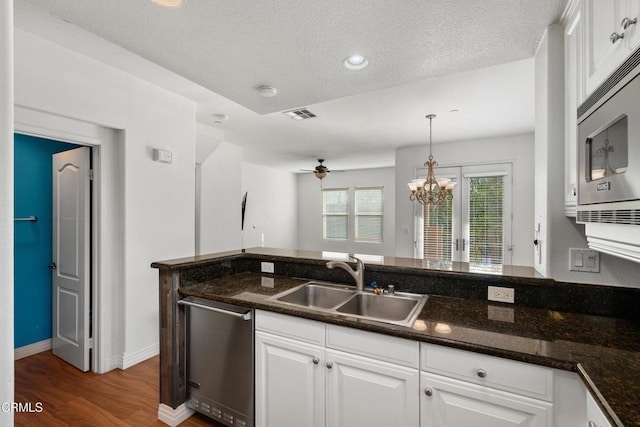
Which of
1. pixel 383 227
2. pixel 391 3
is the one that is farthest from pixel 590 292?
pixel 383 227

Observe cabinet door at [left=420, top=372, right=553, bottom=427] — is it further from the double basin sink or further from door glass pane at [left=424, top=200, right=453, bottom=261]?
door glass pane at [left=424, top=200, right=453, bottom=261]

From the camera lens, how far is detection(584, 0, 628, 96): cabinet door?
3.12ft

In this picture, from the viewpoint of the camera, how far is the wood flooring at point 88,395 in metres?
2.05

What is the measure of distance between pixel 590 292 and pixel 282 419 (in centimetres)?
178

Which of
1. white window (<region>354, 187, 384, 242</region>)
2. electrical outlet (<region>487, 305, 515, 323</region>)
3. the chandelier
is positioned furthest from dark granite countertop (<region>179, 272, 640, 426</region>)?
white window (<region>354, 187, 384, 242</region>)

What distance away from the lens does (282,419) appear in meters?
1.68

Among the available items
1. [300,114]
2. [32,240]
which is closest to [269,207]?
[300,114]

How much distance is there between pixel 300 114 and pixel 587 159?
9.91 feet

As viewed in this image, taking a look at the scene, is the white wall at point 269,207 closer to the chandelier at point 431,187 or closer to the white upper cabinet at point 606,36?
the chandelier at point 431,187

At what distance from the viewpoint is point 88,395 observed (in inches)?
91.7

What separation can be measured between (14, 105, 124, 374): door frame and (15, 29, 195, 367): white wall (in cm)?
8

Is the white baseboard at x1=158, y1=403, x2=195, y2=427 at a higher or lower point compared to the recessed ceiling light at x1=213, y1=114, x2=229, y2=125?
lower

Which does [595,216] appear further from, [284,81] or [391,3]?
[284,81]

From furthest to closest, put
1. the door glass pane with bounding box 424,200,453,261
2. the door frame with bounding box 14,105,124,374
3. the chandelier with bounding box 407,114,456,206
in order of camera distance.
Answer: the door glass pane with bounding box 424,200,453,261, the chandelier with bounding box 407,114,456,206, the door frame with bounding box 14,105,124,374
